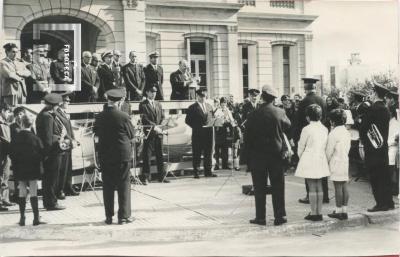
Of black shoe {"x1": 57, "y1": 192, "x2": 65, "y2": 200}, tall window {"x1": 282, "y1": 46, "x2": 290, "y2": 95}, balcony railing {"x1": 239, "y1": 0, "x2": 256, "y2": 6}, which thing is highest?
balcony railing {"x1": 239, "y1": 0, "x2": 256, "y2": 6}

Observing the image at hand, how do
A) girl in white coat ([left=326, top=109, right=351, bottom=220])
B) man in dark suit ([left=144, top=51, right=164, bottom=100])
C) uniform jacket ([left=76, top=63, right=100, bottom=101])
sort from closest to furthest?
girl in white coat ([left=326, top=109, right=351, bottom=220]) < uniform jacket ([left=76, top=63, right=100, bottom=101]) < man in dark suit ([left=144, top=51, right=164, bottom=100])

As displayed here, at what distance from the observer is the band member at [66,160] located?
8.71 metres

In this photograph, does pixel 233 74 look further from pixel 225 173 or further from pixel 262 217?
pixel 262 217

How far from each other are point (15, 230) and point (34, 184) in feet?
2.20

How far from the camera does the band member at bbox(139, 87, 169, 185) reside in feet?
34.5

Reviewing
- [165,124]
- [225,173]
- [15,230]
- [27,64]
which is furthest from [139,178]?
[15,230]

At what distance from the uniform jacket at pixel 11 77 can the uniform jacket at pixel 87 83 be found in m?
1.35

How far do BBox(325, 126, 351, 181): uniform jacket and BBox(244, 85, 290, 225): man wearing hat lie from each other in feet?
2.45

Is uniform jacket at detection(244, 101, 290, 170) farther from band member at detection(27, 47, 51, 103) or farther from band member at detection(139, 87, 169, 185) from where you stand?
band member at detection(27, 47, 51, 103)

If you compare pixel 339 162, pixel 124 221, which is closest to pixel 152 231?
pixel 124 221

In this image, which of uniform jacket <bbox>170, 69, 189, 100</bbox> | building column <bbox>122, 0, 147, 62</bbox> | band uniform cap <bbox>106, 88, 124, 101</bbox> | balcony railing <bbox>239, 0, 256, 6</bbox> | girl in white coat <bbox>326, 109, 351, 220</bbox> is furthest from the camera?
balcony railing <bbox>239, 0, 256, 6</bbox>

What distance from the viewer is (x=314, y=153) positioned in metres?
7.35

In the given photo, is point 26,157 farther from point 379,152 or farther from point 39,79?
point 379,152

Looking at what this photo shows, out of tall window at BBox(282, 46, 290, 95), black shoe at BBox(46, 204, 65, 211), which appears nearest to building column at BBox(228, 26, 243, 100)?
tall window at BBox(282, 46, 290, 95)
